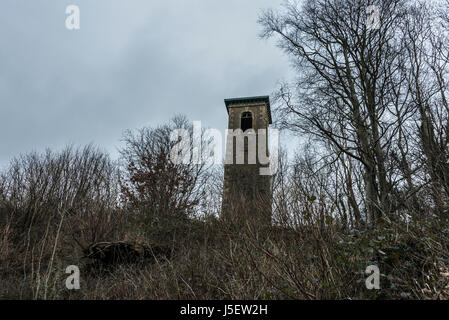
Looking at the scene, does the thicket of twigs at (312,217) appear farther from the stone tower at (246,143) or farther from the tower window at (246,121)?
the tower window at (246,121)

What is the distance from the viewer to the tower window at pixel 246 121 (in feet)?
62.9

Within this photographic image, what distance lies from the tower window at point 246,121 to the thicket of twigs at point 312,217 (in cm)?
1069

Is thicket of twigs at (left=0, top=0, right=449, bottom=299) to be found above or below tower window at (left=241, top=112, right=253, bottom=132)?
below

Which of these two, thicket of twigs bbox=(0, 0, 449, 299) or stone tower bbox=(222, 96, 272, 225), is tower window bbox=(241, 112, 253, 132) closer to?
stone tower bbox=(222, 96, 272, 225)

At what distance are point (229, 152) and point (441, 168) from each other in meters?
14.1

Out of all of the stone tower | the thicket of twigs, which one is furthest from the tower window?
the thicket of twigs

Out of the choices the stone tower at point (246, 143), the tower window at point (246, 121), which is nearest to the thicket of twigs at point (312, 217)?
the stone tower at point (246, 143)

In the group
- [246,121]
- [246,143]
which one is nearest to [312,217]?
[246,143]

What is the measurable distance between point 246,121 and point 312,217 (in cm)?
1740

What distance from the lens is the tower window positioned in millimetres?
19186

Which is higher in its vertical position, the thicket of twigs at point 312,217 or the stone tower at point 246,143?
the stone tower at point 246,143

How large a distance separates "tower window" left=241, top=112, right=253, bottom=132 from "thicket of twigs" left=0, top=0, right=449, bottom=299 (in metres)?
10.7

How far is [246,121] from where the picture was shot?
1941 cm

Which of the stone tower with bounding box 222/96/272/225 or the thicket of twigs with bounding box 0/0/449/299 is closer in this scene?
the thicket of twigs with bounding box 0/0/449/299
